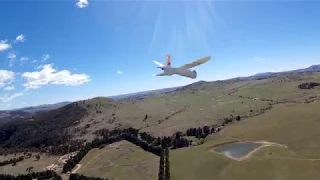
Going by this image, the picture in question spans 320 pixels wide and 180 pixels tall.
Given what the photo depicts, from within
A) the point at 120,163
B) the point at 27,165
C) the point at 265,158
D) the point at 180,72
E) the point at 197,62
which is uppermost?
the point at 197,62

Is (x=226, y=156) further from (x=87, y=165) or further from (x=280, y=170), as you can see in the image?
(x=87, y=165)

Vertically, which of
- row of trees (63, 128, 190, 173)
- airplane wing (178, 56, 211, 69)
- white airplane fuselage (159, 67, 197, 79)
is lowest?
row of trees (63, 128, 190, 173)

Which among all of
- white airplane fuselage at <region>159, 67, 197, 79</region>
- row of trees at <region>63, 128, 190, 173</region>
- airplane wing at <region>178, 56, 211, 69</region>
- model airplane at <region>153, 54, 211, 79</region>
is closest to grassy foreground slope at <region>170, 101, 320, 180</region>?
row of trees at <region>63, 128, 190, 173</region>

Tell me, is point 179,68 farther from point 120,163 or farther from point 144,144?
point 144,144

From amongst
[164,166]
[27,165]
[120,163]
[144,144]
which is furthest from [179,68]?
[27,165]

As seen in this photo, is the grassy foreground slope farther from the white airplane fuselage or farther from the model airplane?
the model airplane
